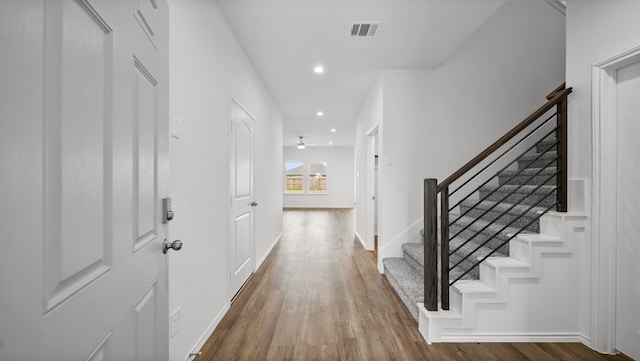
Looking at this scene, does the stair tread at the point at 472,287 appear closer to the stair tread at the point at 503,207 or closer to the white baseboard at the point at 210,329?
the stair tread at the point at 503,207

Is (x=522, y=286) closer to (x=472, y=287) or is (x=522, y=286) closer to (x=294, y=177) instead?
(x=472, y=287)

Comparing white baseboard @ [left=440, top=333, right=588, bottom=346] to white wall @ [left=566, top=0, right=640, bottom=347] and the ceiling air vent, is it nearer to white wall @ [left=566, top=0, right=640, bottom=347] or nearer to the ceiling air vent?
white wall @ [left=566, top=0, right=640, bottom=347]

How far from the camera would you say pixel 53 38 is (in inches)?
20.7

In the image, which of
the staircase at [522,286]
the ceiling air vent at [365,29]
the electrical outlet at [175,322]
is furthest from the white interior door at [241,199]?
the staircase at [522,286]

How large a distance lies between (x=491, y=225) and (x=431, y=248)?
3.47 ft

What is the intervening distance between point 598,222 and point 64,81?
2865 mm

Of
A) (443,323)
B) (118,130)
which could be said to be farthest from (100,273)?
(443,323)

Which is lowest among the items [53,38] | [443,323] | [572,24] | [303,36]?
[443,323]

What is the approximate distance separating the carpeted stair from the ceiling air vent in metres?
1.78

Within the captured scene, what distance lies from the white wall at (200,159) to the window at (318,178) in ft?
31.8

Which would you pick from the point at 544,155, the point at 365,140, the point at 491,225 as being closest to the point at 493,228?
the point at 491,225

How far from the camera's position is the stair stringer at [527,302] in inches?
86.7

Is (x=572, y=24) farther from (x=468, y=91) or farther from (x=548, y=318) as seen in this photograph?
(x=548, y=318)

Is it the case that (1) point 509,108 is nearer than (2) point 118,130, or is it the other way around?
(2) point 118,130
